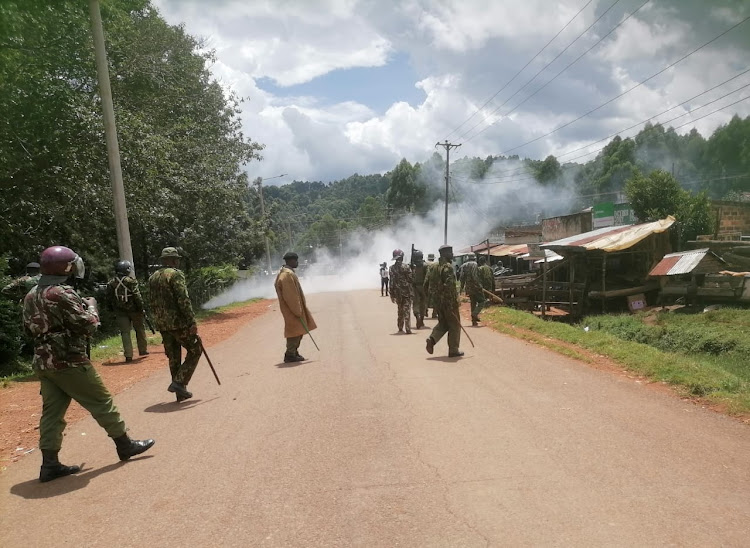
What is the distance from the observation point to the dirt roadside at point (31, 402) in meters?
5.65

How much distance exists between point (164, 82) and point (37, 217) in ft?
17.3

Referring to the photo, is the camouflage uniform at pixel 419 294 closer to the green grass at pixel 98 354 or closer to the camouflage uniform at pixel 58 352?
the green grass at pixel 98 354

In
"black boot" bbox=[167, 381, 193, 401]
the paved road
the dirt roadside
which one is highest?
"black boot" bbox=[167, 381, 193, 401]

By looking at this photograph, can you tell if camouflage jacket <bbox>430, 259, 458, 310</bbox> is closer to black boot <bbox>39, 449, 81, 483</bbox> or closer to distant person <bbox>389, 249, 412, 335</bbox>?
distant person <bbox>389, 249, 412, 335</bbox>

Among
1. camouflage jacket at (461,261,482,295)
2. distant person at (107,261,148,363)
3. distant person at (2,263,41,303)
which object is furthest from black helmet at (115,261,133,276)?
camouflage jacket at (461,261,482,295)

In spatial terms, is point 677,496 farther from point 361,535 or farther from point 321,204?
point 321,204

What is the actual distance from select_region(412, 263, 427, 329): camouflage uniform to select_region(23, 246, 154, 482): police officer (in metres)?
9.30

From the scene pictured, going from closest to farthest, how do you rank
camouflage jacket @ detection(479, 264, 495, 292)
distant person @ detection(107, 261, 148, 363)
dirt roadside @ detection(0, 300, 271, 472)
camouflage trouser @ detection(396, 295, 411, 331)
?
dirt roadside @ detection(0, 300, 271, 472) < distant person @ detection(107, 261, 148, 363) < camouflage trouser @ detection(396, 295, 411, 331) < camouflage jacket @ detection(479, 264, 495, 292)

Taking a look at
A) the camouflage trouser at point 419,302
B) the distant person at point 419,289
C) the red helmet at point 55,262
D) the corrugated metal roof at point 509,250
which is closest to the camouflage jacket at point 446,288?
the distant person at point 419,289

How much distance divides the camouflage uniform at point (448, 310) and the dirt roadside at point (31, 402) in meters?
4.85

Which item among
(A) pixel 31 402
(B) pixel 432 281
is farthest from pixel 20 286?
(B) pixel 432 281

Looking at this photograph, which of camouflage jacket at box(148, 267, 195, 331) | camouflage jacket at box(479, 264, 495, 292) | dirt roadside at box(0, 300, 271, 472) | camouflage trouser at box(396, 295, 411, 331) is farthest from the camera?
camouflage jacket at box(479, 264, 495, 292)

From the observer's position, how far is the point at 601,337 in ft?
35.6

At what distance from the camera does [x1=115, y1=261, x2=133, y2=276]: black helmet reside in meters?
10.4
